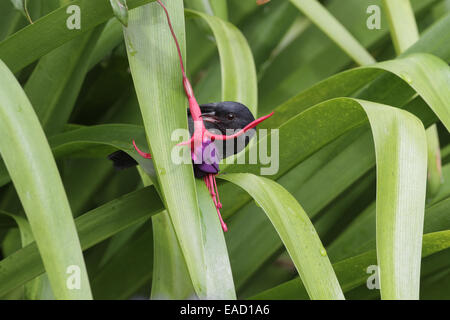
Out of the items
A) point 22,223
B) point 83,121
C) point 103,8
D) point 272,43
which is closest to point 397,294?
point 103,8

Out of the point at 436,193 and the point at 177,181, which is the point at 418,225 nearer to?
the point at 177,181

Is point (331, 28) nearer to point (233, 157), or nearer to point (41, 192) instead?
point (233, 157)

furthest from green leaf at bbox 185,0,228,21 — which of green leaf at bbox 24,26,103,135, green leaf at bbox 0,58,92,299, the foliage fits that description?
green leaf at bbox 0,58,92,299

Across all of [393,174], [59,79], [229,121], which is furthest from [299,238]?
[59,79]

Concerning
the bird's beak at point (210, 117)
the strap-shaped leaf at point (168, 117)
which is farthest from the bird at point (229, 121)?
the strap-shaped leaf at point (168, 117)

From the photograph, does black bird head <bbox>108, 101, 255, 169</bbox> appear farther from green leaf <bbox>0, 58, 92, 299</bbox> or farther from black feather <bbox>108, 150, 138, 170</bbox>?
green leaf <bbox>0, 58, 92, 299</bbox>

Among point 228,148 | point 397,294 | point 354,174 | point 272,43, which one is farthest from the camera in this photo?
point 272,43

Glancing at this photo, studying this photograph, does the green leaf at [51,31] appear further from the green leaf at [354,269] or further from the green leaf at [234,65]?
the green leaf at [354,269]
